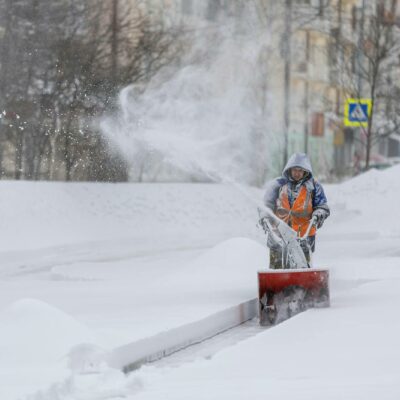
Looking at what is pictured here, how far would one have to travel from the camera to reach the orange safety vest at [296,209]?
39.1 ft

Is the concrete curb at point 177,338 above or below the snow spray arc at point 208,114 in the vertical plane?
below

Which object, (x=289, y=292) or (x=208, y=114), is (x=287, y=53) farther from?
(x=289, y=292)

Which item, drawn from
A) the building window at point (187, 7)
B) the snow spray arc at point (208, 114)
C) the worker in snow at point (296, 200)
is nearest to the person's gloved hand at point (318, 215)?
the worker in snow at point (296, 200)

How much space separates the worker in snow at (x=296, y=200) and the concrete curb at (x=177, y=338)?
0.76m

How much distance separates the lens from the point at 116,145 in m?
25.9

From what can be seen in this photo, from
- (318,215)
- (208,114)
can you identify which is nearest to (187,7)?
(208,114)

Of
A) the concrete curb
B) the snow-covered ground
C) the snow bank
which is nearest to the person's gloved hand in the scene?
the snow-covered ground

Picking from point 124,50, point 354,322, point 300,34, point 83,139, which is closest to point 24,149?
point 83,139

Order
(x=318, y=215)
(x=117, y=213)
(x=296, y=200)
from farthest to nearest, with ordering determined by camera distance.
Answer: (x=117, y=213)
(x=296, y=200)
(x=318, y=215)

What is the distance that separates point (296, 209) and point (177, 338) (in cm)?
263

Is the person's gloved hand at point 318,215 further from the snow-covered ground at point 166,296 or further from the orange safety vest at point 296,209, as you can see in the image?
the snow-covered ground at point 166,296

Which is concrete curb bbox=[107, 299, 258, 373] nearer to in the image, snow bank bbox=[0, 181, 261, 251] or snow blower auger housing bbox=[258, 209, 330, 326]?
snow blower auger housing bbox=[258, 209, 330, 326]

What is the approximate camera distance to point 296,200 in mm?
11938

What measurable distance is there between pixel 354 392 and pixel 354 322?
3.17m
